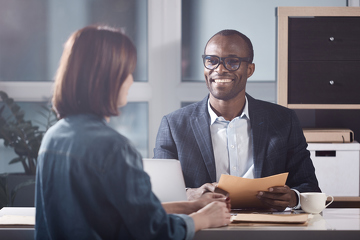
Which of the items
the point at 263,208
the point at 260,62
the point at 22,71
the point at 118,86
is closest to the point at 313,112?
the point at 260,62

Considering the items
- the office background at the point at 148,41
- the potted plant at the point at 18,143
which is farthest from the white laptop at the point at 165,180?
the office background at the point at 148,41

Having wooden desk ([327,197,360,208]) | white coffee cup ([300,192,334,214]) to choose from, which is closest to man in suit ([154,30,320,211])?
white coffee cup ([300,192,334,214])

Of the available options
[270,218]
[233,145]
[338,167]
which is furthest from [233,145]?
[338,167]

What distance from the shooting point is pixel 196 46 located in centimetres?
375

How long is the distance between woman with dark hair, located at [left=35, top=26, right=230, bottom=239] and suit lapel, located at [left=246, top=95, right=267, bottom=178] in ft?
2.78

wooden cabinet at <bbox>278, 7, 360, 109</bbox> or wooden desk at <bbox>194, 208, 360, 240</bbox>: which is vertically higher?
wooden cabinet at <bbox>278, 7, 360, 109</bbox>

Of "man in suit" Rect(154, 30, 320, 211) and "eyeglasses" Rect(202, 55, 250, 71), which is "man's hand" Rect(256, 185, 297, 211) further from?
"eyeglasses" Rect(202, 55, 250, 71)

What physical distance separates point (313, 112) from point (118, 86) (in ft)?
8.11

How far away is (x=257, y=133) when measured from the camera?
2125mm

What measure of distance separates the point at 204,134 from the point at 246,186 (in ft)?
1.78

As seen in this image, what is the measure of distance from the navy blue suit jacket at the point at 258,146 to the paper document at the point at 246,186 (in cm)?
36

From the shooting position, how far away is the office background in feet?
12.1

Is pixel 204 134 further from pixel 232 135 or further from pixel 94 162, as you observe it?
pixel 94 162

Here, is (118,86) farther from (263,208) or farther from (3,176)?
(3,176)
